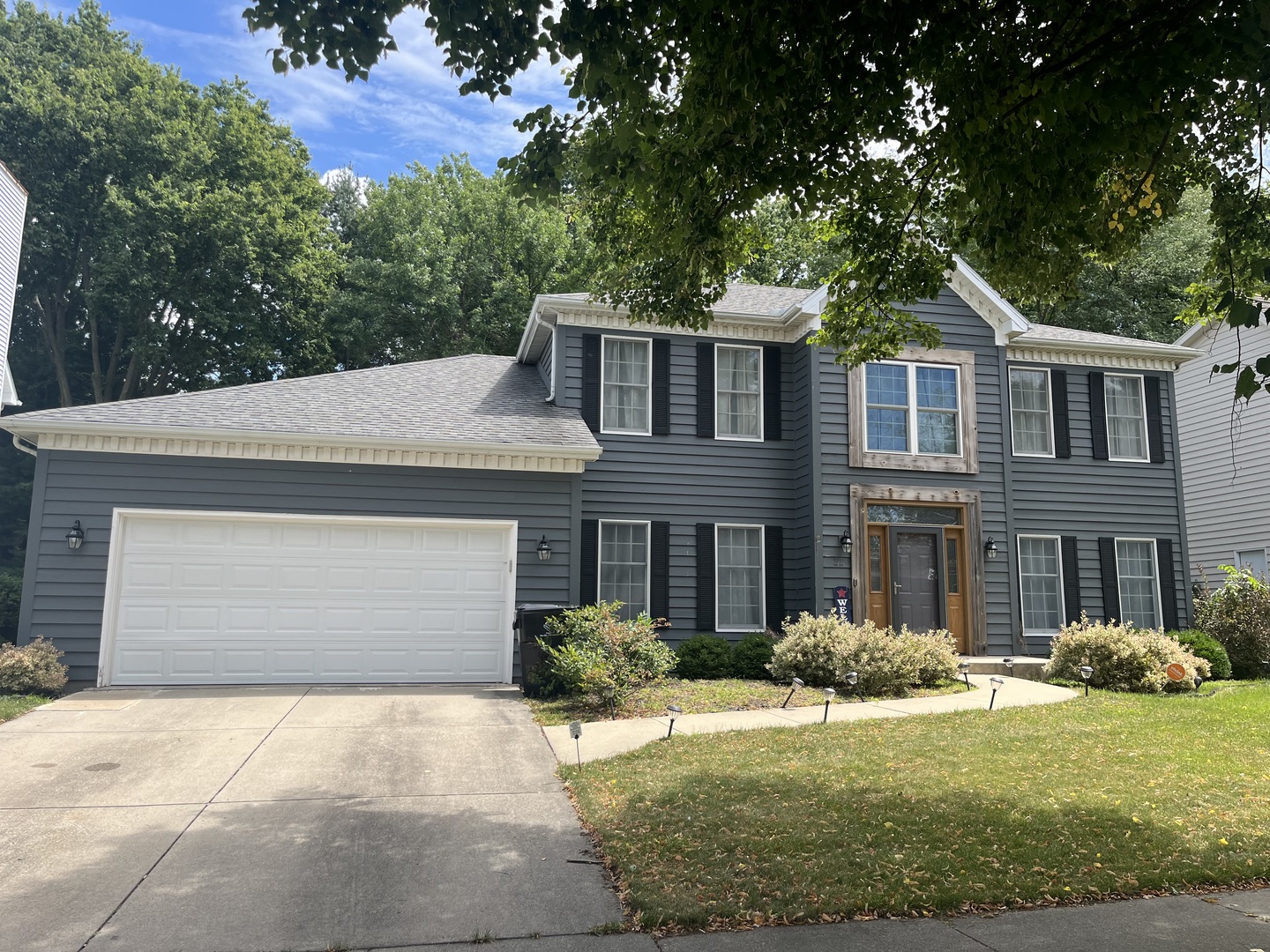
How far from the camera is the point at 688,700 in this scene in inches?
420

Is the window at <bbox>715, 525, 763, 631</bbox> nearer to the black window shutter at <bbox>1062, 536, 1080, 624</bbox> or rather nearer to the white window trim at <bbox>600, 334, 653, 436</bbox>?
the white window trim at <bbox>600, 334, 653, 436</bbox>

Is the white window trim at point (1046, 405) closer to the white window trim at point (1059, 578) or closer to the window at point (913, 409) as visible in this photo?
the white window trim at point (1059, 578)

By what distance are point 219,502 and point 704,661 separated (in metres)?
7.02

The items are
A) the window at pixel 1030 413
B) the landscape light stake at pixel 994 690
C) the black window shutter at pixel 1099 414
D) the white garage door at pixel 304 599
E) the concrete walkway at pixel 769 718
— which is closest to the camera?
the concrete walkway at pixel 769 718

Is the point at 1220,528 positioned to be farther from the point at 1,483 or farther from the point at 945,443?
the point at 1,483

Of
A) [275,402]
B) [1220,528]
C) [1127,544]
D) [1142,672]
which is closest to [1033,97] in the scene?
[1142,672]

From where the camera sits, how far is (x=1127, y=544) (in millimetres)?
16250

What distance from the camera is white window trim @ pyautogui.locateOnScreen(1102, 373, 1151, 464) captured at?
16375 millimetres

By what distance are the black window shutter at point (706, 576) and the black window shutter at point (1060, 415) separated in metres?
6.65

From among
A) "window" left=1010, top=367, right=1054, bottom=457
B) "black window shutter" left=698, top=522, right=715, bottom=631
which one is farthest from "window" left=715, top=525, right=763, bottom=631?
"window" left=1010, top=367, right=1054, bottom=457

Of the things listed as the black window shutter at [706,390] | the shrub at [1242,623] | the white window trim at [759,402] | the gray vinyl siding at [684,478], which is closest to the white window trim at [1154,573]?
the shrub at [1242,623]

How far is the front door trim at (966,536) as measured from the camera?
14.1 metres

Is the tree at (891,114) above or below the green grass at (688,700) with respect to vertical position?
above

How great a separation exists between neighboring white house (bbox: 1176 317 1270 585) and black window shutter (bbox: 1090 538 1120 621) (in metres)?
3.93
